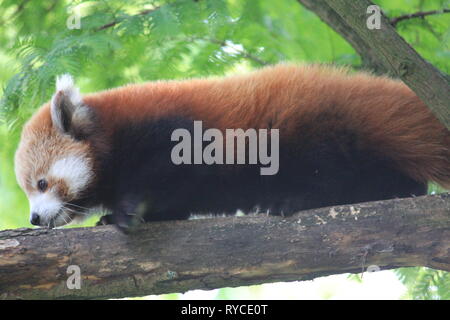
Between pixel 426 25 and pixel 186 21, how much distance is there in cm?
221

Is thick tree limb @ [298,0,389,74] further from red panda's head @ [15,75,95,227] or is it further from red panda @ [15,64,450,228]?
red panda's head @ [15,75,95,227]

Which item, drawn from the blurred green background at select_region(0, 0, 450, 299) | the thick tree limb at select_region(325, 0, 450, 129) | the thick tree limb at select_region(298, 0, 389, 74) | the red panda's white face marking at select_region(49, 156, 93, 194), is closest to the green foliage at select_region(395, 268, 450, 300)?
the blurred green background at select_region(0, 0, 450, 299)

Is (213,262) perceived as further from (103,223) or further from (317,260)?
(103,223)

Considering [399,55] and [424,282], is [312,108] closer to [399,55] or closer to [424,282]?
[399,55]

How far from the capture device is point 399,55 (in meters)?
3.52

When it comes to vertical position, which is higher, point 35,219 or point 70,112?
point 70,112

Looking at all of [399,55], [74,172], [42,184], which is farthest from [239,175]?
[399,55]

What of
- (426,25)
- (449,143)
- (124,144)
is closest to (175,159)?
(124,144)

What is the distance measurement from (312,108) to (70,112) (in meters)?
1.98

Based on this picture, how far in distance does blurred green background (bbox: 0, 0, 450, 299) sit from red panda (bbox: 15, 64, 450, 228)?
0.33 m

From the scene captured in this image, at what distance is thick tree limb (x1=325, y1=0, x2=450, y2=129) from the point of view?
138 inches

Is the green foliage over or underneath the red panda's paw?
underneath

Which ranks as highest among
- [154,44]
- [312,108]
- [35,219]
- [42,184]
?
[154,44]

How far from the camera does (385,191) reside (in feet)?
15.3
